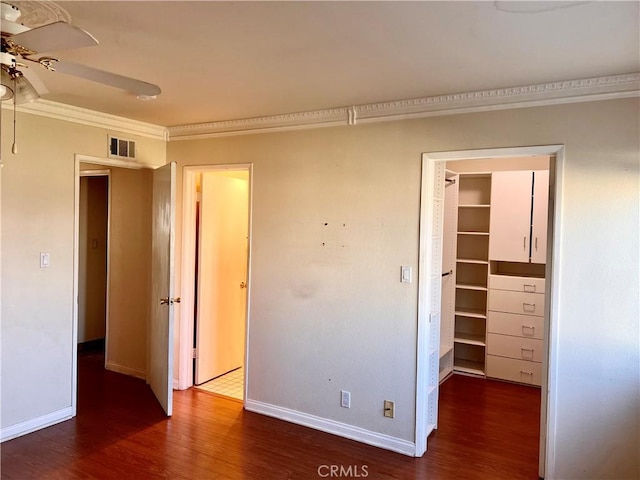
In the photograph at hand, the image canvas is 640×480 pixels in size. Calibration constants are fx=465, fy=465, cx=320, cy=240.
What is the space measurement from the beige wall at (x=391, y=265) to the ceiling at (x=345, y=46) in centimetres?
33

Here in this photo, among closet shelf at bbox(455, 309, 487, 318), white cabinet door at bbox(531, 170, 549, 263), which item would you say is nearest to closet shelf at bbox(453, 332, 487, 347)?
closet shelf at bbox(455, 309, 487, 318)

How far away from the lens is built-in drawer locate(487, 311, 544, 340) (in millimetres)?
4500

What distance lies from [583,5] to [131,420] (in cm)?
375

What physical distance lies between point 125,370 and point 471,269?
3.75 meters

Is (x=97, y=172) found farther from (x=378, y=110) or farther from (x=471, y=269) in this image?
(x=471, y=269)

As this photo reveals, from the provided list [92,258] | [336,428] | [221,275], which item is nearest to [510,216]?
[336,428]

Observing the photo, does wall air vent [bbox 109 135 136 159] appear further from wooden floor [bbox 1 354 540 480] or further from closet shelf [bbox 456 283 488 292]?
closet shelf [bbox 456 283 488 292]

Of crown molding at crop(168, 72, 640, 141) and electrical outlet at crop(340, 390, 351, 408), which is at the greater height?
crown molding at crop(168, 72, 640, 141)

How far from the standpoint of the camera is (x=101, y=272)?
5527 mm

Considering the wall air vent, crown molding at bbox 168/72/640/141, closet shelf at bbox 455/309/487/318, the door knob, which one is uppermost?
crown molding at bbox 168/72/640/141

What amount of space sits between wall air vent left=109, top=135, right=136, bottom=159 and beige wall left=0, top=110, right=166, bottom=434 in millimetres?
180

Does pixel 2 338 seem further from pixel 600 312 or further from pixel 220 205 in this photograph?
pixel 600 312

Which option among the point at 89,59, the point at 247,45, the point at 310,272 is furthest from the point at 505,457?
the point at 89,59

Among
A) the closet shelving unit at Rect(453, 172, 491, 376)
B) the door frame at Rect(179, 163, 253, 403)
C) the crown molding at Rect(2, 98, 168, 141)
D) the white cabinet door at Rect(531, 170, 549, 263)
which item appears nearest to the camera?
the crown molding at Rect(2, 98, 168, 141)
